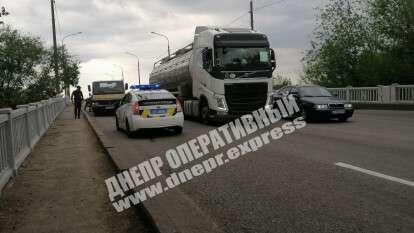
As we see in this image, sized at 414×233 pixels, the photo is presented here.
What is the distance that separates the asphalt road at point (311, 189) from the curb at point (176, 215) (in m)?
0.25

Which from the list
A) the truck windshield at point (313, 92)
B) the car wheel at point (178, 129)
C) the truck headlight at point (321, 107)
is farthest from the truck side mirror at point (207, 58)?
the truck headlight at point (321, 107)

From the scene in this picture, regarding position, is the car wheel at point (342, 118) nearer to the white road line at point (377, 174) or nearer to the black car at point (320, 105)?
the black car at point (320, 105)

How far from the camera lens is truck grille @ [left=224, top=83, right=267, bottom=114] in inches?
628

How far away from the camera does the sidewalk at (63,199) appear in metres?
5.09

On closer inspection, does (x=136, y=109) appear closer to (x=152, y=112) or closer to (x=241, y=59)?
(x=152, y=112)

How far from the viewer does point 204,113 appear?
685 inches

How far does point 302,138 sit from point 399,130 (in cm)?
342

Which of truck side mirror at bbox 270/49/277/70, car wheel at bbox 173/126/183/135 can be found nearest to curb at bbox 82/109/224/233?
car wheel at bbox 173/126/183/135

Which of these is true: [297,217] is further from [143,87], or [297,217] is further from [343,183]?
[143,87]

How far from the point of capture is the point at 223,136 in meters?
12.9

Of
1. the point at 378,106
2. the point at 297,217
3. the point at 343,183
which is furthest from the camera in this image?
the point at 378,106

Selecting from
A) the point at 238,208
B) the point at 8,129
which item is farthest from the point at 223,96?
the point at 238,208

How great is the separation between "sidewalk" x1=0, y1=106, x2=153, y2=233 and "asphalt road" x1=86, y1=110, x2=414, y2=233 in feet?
2.78

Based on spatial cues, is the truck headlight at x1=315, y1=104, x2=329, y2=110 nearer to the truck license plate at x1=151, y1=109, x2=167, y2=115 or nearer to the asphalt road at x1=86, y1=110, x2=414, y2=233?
the asphalt road at x1=86, y1=110, x2=414, y2=233
